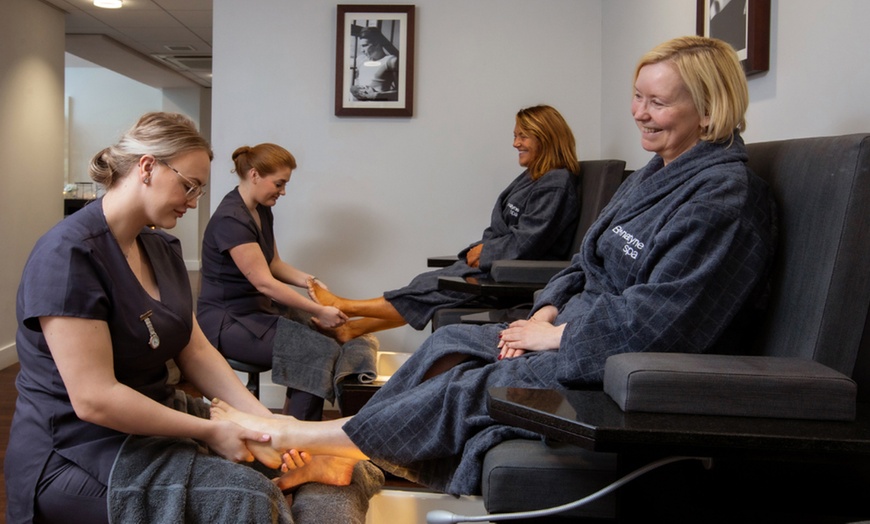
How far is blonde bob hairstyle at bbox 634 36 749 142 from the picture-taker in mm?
1820

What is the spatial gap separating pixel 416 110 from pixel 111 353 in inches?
115

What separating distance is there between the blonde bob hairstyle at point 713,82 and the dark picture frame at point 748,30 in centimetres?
43

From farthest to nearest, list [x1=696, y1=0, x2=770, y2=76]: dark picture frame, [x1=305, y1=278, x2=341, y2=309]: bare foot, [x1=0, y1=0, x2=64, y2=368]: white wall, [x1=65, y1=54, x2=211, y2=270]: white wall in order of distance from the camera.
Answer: [x1=65, y1=54, x2=211, y2=270]: white wall < [x1=0, y1=0, x2=64, y2=368]: white wall < [x1=305, y1=278, x2=341, y2=309]: bare foot < [x1=696, y1=0, x2=770, y2=76]: dark picture frame

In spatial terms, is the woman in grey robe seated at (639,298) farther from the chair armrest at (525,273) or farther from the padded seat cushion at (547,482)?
the chair armrest at (525,273)

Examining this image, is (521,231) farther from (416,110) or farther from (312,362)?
(416,110)

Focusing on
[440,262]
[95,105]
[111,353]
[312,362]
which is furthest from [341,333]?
[95,105]

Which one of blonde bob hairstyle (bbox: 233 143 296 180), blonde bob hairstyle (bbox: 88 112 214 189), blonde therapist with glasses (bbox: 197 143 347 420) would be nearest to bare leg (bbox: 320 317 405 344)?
blonde therapist with glasses (bbox: 197 143 347 420)

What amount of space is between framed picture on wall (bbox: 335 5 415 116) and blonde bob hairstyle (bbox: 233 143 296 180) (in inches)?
34.6

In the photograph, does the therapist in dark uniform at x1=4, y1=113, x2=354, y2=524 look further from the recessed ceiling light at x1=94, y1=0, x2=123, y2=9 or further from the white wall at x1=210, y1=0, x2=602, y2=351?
the recessed ceiling light at x1=94, y1=0, x2=123, y2=9

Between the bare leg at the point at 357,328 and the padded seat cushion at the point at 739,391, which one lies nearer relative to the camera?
the padded seat cushion at the point at 739,391

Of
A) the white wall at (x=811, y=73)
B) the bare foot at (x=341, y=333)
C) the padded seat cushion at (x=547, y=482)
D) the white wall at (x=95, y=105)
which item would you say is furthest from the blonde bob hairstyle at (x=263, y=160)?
the white wall at (x=95, y=105)

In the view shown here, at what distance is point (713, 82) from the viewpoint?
72.4 inches

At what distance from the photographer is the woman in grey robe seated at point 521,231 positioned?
3.42 m

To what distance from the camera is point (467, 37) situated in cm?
434
